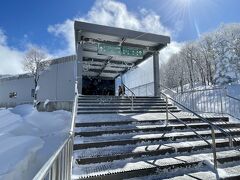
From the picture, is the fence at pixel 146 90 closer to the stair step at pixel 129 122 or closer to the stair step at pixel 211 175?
the stair step at pixel 129 122

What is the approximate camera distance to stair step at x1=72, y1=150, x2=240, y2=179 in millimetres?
3834

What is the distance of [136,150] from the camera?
486 centimetres

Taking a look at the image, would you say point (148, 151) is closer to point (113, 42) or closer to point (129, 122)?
point (129, 122)

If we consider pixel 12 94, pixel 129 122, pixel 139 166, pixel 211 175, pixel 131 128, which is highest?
pixel 12 94

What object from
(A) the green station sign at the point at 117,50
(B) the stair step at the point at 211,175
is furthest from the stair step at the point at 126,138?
(A) the green station sign at the point at 117,50

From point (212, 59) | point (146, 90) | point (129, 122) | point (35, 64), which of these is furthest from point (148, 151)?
point (212, 59)

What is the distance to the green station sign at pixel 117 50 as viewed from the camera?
11852 millimetres

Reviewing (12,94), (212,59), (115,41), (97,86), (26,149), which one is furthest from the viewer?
(212,59)

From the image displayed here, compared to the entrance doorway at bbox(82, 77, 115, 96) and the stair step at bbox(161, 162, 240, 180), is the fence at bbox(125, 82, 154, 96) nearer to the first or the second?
the entrance doorway at bbox(82, 77, 115, 96)

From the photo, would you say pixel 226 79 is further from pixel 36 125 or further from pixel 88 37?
pixel 36 125

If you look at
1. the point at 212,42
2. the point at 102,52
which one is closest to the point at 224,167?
→ the point at 102,52

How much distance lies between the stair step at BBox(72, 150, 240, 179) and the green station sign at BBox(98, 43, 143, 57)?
8206mm

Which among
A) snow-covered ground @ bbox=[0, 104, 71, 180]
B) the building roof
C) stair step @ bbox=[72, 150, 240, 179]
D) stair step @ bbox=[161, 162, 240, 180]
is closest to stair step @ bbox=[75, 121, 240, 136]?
stair step @ bbox=[72, 150, 240, 179]

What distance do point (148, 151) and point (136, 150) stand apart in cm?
28
